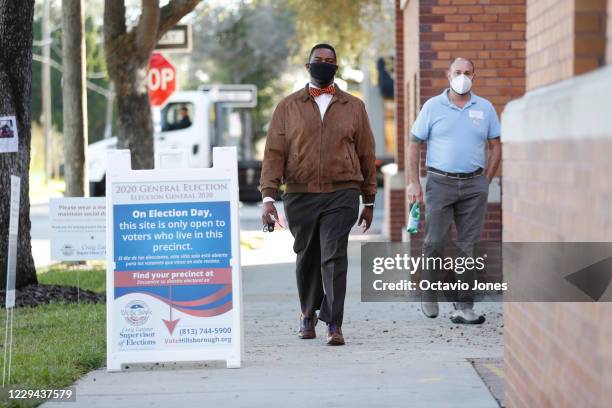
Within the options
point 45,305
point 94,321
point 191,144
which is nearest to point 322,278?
point 94,321

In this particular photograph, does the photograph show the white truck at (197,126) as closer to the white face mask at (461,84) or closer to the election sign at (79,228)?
the election sign at (79,228)

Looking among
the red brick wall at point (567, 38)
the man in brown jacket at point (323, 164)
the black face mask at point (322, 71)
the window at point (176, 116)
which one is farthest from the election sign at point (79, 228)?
the window at point (176, 116)

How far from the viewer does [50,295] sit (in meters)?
11.7

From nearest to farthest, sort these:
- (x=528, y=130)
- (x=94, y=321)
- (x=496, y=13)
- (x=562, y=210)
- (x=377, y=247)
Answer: (x=562, y=210) → (x=528, y=130) → (x=94, y=321) → (x=496, y=13) → (x=377, y=247)

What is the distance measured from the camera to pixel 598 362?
4.03m

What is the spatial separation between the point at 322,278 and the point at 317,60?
1509 mm

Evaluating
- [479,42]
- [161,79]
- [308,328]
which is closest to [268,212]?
[308,328]

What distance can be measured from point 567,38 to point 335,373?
342 cm

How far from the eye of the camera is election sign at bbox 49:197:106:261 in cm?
1106

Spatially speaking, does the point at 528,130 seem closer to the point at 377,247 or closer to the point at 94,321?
the point at 94,321

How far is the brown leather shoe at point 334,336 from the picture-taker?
875cm

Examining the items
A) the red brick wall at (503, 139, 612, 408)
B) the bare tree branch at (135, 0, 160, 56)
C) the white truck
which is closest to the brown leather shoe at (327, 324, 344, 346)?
the red brick wall at (503, 139, 612, 408)

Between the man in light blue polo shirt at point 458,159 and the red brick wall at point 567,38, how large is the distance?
4.26 meters

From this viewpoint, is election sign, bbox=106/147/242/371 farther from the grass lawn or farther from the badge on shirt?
the badge on shirt
